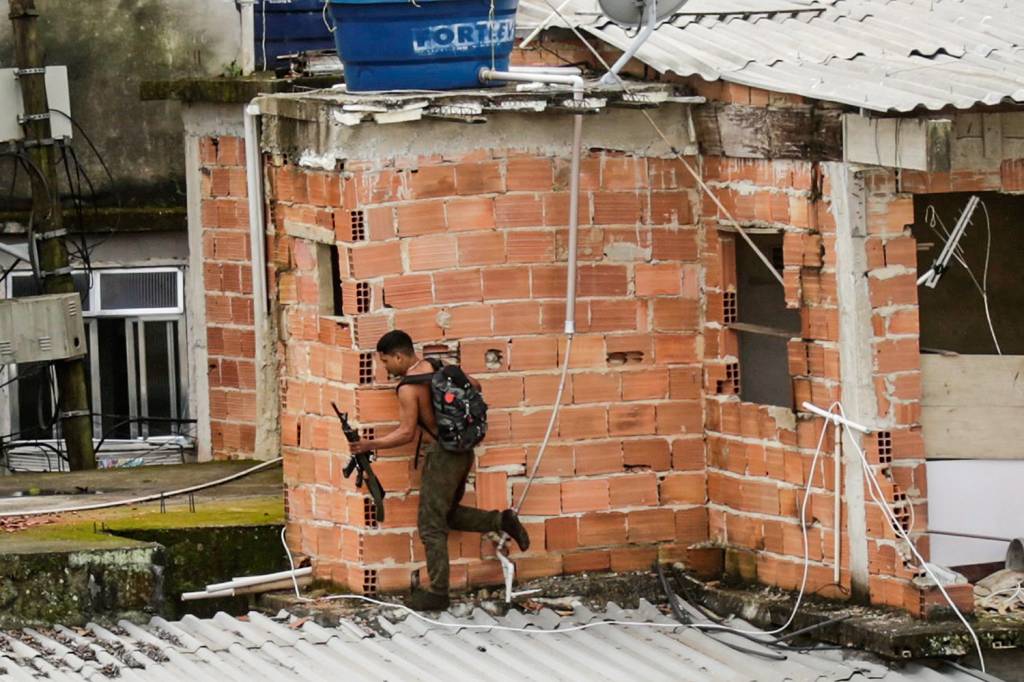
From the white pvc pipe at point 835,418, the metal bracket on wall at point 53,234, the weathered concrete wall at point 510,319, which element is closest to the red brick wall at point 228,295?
the metal bracket on wall at point 53,234

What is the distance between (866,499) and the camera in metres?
13.2

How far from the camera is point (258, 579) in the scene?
14.2m

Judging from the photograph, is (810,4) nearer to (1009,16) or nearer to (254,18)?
(1009,16)

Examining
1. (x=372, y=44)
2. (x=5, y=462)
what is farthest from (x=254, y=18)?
(x=372, y=44)

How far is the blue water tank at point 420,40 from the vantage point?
13609 mm

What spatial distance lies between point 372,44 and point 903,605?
414cm

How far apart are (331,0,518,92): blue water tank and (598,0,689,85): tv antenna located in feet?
2.30

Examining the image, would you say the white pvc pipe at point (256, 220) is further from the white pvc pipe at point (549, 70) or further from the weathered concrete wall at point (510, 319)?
the white pvc pipe at point (549, 70)

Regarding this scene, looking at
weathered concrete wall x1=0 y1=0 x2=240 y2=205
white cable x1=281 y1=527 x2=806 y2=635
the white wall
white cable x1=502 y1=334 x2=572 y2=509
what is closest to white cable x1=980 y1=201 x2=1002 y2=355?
the white wall

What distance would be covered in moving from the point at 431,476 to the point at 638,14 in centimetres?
272

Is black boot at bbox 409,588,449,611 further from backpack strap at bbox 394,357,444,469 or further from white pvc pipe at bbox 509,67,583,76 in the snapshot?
white pvc pipe at bbox 509,67,583,76

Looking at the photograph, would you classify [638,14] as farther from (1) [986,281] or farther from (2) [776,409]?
(1) [986,281]

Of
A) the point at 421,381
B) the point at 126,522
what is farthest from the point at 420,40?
the point at 126,522

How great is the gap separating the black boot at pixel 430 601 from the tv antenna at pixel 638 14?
3.02 metres
